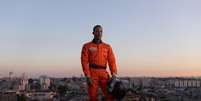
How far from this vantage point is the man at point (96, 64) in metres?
6.92

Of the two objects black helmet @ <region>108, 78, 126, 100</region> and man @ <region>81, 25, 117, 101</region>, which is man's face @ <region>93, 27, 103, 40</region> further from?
black helmet @ <region>108, 78, 126, 100</region>

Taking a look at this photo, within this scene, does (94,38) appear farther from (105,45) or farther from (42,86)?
(42,86)

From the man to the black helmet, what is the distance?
0.13 meters

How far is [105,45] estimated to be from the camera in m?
7.13

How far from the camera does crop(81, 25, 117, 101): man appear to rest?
6.92 m

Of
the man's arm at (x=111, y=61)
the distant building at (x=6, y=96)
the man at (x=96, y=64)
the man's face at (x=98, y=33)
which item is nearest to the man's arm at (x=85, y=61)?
the man at (x=96, y=64)

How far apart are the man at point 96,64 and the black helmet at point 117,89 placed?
13cm

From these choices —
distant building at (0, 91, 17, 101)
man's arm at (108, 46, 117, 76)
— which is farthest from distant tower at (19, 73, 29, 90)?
man's arm at (108, 46, 117, 76)

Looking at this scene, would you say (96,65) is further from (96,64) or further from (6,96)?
(6,96)

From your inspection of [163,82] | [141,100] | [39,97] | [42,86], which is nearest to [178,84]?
[163,82]

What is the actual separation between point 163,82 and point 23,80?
50301 millimetres

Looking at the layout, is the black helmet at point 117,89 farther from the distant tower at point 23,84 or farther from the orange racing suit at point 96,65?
the distant tower at point 23,84

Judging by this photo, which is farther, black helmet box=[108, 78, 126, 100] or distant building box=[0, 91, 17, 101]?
distant building box=[0, 91, 17, 101]

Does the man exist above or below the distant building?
above
